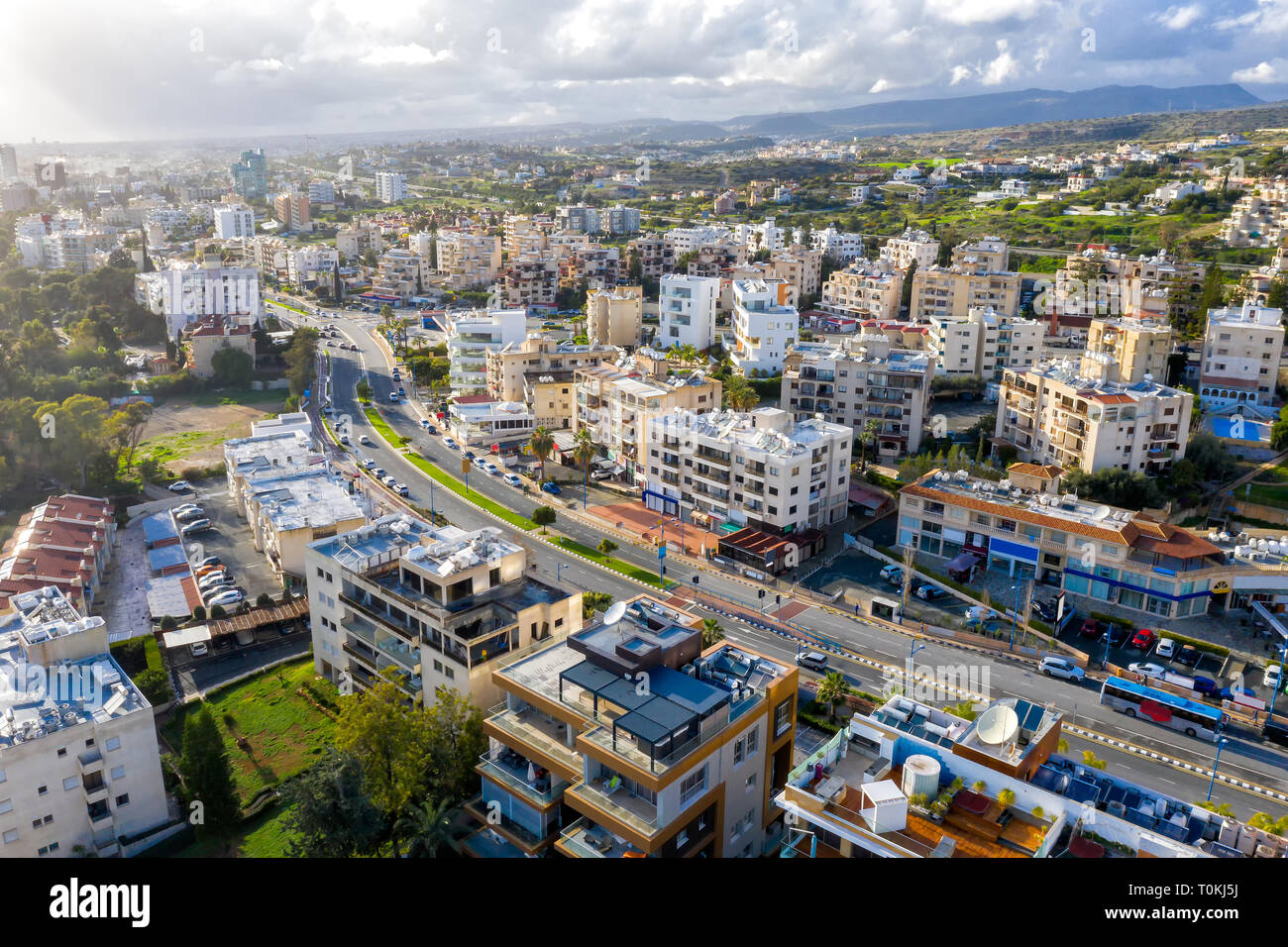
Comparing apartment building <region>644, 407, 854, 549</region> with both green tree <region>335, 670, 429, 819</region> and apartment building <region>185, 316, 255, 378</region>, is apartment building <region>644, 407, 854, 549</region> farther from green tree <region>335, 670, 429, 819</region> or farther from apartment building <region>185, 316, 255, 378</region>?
apartment building <region>185, 316, 255, 378</region>

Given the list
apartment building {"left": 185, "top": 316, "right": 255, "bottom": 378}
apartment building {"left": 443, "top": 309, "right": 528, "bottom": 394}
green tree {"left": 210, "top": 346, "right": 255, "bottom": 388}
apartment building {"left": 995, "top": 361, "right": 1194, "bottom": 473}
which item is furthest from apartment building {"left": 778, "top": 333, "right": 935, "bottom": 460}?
apartment building {"left": 185, "top": 316, "right": 255, "bottom": 378}

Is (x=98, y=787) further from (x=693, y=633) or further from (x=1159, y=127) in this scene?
(x=1159, y=127)

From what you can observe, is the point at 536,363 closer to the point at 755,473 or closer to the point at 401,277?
the point at 755,473

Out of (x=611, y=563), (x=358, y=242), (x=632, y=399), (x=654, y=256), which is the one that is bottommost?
(x=611, y=563)

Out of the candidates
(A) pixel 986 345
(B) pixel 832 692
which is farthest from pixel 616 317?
(B) pixel 832 692

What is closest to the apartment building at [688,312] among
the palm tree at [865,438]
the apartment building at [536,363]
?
the apartment building at [536,363]

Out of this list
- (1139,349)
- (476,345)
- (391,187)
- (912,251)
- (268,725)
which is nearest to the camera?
(268,725)
